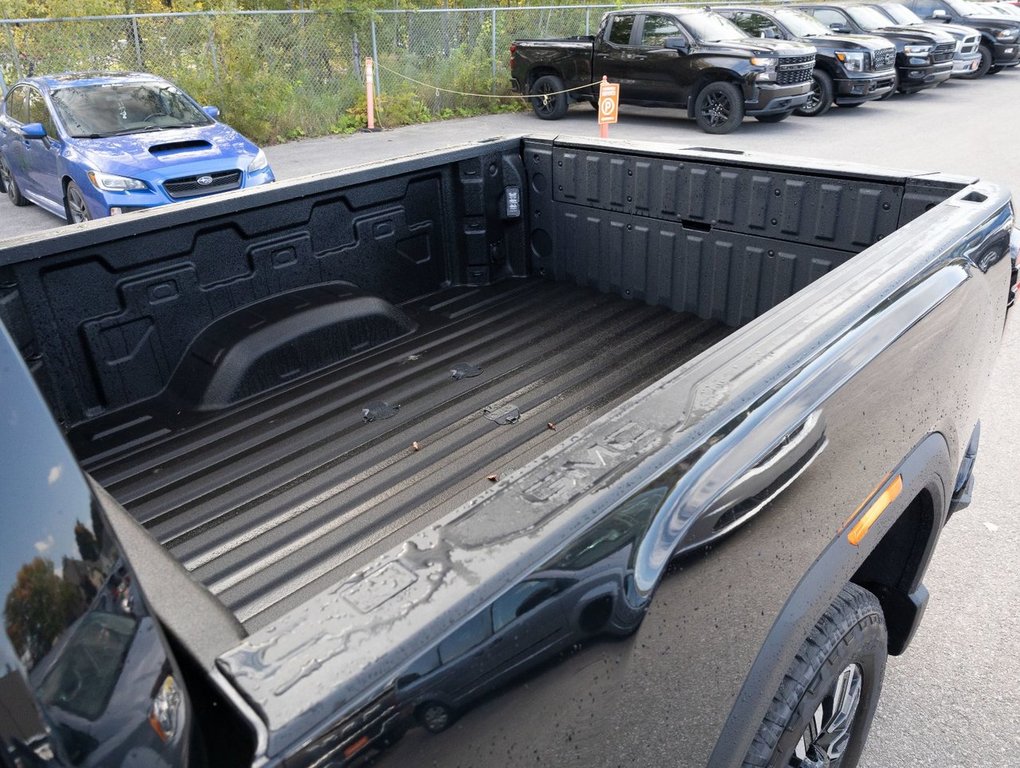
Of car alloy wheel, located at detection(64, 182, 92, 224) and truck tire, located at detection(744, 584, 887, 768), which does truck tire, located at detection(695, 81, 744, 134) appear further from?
truck tire, located at detection(744, 584, 887, 768)

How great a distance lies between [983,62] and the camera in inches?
766

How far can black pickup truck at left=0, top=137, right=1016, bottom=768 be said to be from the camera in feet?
3.20

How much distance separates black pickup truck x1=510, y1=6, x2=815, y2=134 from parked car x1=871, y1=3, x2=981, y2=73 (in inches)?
218

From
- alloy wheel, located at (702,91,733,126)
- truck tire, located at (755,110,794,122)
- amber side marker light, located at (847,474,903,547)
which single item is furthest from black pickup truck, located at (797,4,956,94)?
amber side marker light, located at (847,474,903,547)

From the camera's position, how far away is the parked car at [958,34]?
17156 mm

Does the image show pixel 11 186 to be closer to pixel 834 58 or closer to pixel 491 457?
pixel 491 457

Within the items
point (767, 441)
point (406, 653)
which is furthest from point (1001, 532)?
point (406, 653)

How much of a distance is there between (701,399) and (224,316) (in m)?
2.36

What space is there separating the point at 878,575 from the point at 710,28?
42.6 ft

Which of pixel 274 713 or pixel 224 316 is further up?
pixel 274 713

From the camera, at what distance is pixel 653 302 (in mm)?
3881

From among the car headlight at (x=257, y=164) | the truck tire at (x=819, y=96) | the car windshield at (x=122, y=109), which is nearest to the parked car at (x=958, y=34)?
the truck tire at (x=819, y=96)

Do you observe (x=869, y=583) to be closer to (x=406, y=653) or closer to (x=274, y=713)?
(x=406, y=653)

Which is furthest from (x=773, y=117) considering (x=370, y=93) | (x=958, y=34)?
(x=958, y=34)
